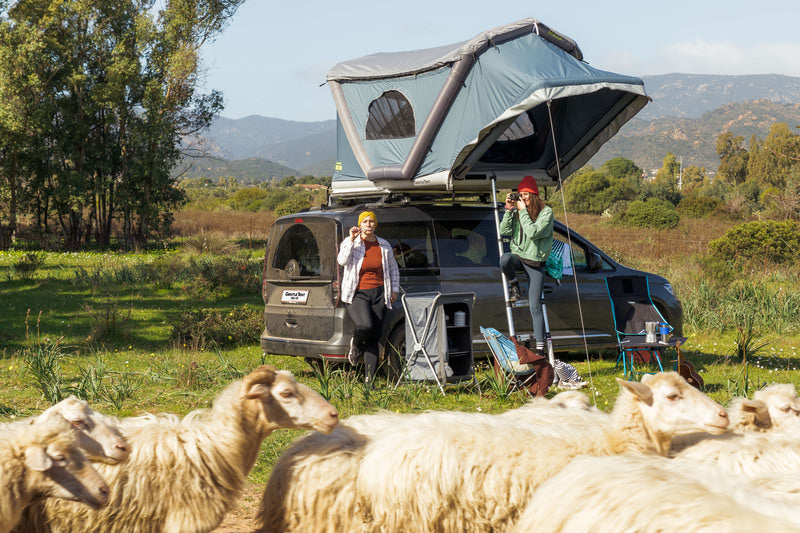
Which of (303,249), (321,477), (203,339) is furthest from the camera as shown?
(203,339)

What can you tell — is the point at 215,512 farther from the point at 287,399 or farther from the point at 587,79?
the point at 587,79

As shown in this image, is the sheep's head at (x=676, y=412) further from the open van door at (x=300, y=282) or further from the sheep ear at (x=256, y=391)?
the open van door at (x=300, y=282)

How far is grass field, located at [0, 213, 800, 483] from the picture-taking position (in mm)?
8195

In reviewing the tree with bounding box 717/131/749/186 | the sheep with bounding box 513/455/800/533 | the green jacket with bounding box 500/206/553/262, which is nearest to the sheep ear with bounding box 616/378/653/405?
the sheep with bounding box 513/455/800/533

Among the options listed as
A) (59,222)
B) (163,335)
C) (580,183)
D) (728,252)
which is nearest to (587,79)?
(163,335)

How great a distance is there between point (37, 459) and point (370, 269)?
531cm

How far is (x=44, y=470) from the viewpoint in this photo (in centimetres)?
390

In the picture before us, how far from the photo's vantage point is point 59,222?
115 feet

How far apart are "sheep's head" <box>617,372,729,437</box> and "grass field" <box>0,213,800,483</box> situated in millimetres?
2988

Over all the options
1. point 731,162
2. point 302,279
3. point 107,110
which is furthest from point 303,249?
point 731,162

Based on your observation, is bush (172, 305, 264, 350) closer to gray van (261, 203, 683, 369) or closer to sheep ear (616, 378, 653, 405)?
gray van (261, 203, 683, 369)

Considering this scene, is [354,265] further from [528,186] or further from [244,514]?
[244,514]

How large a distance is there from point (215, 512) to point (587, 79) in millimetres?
6915

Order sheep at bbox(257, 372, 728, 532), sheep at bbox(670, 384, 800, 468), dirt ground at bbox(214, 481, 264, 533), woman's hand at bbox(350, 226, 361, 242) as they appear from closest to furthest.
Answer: sheep at bbox(257, 372, 728, 532) → sheep at bbox(670, 384, 800, 468) → dirt ground at bbox(214, 481, 264, 533) → woman's hand at bbox(350, 226, 361, 242)
